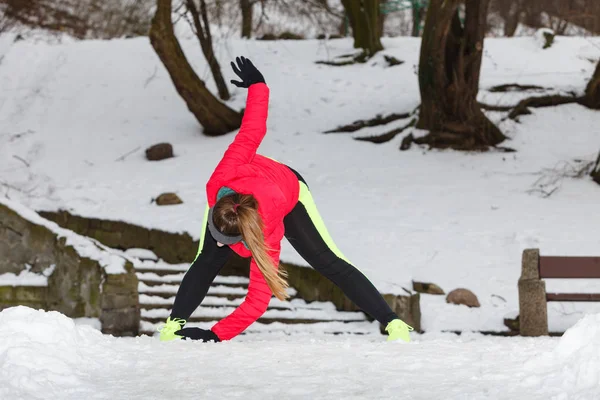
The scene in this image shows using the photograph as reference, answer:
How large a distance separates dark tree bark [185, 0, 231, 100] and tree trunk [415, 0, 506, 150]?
13.8 feet

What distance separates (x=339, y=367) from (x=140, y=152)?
1167 centimetres

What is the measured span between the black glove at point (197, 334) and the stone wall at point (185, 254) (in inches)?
109

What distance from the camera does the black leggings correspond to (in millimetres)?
4887

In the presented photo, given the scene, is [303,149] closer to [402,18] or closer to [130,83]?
[130,83]

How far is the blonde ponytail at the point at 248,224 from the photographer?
4324 millimetres

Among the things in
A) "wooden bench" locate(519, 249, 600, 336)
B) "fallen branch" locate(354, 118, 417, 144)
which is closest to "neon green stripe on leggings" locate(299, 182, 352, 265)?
"wooden bench" locate(519, 249, 600, 336)

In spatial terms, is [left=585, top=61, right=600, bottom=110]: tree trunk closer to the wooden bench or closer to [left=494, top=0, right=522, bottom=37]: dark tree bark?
[left=494, top=0, right=522, bottom=37]: dark tree bark

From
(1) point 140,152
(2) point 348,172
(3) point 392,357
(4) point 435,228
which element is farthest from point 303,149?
(3) point 392,357

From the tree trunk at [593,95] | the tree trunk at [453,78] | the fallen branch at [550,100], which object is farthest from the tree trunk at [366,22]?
the tree trunk at [593,95]

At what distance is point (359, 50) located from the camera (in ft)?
62.7

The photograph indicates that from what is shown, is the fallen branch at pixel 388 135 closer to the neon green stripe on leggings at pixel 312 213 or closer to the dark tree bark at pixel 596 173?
the dark tree bark at pixel 596 173

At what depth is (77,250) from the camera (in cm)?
843

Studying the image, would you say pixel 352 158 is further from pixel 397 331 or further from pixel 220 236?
pixel 220 236

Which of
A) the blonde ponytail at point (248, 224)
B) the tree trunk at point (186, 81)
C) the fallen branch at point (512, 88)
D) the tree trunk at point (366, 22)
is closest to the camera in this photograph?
the blonde ponytail at point (248, 224)
